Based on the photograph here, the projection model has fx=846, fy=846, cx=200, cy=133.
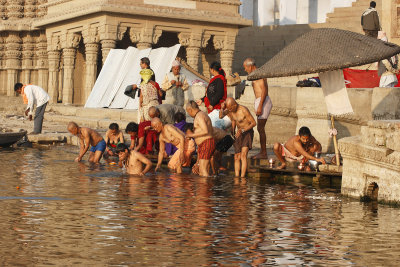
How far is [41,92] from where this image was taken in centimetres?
1859

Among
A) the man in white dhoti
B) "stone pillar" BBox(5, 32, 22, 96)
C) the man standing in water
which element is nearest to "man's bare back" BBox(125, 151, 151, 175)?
the man in white dhoti

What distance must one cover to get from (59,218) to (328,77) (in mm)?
4696

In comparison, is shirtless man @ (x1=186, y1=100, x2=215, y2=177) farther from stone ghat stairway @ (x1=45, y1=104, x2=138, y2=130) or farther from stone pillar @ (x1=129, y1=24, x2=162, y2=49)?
stone pillar @ (x1=129, y1=24, x2=162, y2=49)

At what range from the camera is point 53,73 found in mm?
34094

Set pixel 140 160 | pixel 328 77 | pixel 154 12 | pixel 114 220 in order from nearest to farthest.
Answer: pixel 114 220
pixel 328 77
pixel 140 160
pixel 154 12

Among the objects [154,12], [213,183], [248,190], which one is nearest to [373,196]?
[248,190]

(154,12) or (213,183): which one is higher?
(154,12)

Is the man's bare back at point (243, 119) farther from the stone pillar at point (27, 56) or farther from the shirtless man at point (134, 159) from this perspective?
the stone pillar at point (27, 56)

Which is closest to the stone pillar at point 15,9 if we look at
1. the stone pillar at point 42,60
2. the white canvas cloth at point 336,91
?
the stone pillar at point 42,60

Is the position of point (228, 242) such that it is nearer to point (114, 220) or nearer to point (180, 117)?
point (114, 220)

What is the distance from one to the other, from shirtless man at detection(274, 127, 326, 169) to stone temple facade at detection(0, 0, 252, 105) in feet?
53.6

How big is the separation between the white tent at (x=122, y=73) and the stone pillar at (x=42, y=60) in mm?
10548

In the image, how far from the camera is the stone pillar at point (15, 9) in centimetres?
3788

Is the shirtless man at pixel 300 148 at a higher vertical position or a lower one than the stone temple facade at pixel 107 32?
lower
